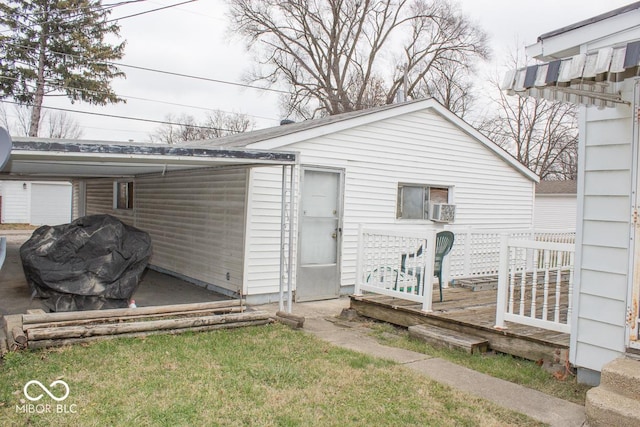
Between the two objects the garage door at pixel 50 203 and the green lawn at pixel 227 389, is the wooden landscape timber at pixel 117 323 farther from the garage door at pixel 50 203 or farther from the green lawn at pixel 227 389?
the garage door at pixel 50 203

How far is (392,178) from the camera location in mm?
9312

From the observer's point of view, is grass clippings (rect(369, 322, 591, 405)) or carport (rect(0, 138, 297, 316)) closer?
grass clippings (rect(369, 322, 591, 405))

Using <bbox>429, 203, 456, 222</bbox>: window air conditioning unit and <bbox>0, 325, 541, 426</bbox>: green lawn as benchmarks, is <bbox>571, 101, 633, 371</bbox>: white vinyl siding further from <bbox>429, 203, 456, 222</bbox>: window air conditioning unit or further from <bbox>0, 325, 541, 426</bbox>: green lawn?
<bbox>429, 203, 456, 222</bbox>: window air conditioning unit

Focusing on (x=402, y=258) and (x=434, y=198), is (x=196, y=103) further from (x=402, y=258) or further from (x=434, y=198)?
(x=402, y=258)

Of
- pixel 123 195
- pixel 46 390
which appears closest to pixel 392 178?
pixel 46 390

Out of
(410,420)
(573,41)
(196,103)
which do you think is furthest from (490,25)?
(410,420)

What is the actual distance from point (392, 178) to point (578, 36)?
5.32m

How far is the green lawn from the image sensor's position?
3488mm

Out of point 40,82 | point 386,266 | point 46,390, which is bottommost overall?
point 46,390

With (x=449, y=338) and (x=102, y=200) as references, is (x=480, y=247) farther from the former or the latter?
(x=102, y=200)

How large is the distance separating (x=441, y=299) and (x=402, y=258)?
38.7 inches

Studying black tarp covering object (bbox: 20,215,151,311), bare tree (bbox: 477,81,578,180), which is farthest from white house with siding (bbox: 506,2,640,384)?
bare tree (bbox: 477,81,578,180)

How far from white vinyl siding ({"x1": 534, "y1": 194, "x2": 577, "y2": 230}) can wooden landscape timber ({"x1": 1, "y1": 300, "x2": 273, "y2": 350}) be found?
21006 millimetres

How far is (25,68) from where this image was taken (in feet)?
74.7
